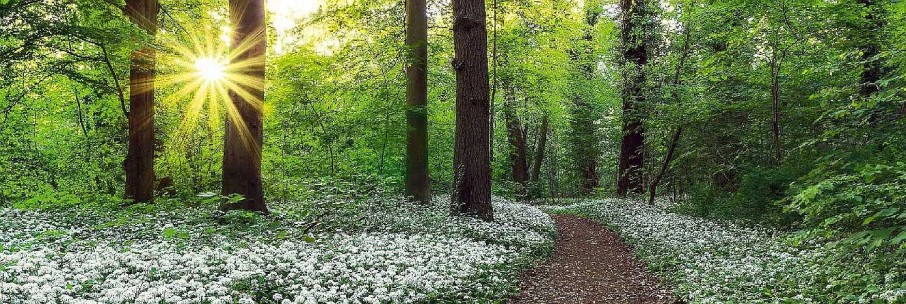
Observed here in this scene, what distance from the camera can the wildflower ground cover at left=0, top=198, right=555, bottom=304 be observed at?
482cm

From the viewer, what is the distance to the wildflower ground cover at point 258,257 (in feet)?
15.8

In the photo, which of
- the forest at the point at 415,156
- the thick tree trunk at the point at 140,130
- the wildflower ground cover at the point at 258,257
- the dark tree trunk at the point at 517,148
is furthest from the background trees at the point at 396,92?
the dark tree trunk at the point at 517,148

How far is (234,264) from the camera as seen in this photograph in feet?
19.0

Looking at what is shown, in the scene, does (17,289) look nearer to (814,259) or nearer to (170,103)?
(814,259)

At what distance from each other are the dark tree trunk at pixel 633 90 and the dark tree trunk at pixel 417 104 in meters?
8.22

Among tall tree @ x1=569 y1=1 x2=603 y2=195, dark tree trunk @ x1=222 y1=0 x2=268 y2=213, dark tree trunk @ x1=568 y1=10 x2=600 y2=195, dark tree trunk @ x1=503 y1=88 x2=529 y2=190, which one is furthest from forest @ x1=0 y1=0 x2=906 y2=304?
dark tree trunk @ x1=568 y1=10 x2=600 y2=195

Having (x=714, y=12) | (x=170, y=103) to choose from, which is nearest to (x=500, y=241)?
(x=714, y=12)

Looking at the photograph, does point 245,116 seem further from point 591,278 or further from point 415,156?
point 591,278

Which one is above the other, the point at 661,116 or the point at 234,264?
the point at 661,116

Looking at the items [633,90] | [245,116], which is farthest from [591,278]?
[633,90]

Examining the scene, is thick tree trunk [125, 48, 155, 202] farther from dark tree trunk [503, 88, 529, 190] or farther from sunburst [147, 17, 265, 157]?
dark tree trunk [503, 88, 529, 190]

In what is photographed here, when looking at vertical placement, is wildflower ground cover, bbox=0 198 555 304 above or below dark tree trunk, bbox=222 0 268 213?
below

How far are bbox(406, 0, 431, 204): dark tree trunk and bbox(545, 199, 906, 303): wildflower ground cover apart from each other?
5.52m

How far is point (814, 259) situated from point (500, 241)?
4.94 meters
